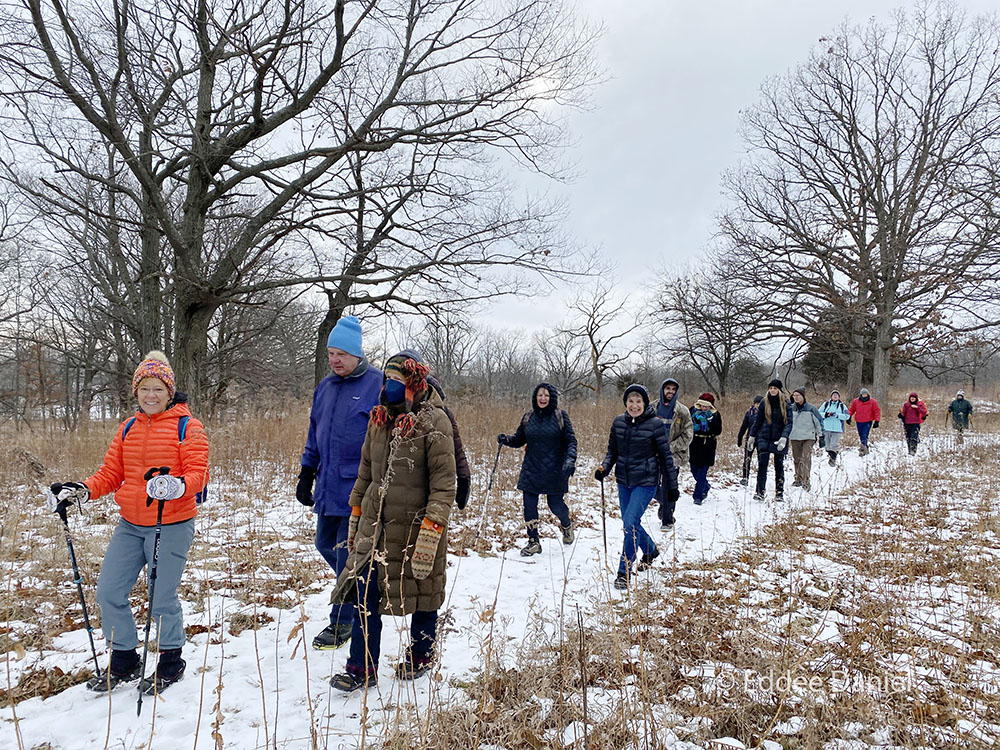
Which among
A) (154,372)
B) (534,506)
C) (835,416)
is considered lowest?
(534,506)

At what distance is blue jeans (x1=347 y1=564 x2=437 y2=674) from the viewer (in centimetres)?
289

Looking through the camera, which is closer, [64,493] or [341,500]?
[64,493]

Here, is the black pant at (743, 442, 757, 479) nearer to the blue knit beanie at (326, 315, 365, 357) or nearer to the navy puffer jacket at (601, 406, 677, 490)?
the navy puffer jacket at (601, 406, 677, 490)

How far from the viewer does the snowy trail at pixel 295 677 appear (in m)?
2.54

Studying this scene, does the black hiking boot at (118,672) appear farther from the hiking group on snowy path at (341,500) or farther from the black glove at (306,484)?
the black glove at (306,484)

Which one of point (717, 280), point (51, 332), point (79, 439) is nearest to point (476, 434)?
point (79, 439)

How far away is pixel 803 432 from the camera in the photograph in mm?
9148

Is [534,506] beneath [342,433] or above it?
beneath

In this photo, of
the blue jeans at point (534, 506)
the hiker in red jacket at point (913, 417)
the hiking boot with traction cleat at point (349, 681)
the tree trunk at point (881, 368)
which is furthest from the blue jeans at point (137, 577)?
the tree trunk at point (881, 368)

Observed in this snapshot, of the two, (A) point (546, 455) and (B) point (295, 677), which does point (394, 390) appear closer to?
(B) point (295, 677)

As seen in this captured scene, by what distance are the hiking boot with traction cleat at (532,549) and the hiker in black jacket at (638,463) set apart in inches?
42.5

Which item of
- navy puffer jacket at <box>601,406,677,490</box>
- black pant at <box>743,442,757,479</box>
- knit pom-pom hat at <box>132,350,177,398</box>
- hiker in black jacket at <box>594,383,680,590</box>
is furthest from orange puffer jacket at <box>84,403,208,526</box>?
black pant at <box>743,442,757,479</box>

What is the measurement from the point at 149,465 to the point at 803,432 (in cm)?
945

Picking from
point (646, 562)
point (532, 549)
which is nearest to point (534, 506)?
point (532, 549)
